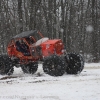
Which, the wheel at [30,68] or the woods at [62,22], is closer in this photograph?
the wheel at [30,68]

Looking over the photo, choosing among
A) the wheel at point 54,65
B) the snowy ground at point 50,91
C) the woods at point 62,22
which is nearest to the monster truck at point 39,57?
the wheel at point 54,65

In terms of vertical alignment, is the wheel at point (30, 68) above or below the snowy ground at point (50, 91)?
below

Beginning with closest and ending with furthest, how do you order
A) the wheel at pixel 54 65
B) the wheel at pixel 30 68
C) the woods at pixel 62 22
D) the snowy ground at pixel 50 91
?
1. the snowy ground at pixel 50 91
2. the wheel at pixel 54 65
3. the wheel at pixel 30 68
4. the woods at pixel 62 22

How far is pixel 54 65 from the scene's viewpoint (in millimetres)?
14898

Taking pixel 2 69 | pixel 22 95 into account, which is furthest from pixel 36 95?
pixel 2 69

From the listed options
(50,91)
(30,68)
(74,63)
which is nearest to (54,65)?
(74,63)

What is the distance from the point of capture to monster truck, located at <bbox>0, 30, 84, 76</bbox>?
48.7ft

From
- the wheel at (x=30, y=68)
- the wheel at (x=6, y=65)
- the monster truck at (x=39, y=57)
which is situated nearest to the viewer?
the monster truck at (x=39, y=57)

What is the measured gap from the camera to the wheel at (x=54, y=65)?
14.6 m

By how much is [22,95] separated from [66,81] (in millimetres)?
3422

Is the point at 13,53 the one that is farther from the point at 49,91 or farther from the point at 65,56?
the point at 49,91

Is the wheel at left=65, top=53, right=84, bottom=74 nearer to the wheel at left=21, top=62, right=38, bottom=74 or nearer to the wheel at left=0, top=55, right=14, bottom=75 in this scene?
the wheel at left=21, top=62, right=38, bottom=74

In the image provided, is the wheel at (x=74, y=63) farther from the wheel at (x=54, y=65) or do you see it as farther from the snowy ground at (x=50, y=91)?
the snowy ground at (x=50, y=91)

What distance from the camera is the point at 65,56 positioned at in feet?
51.8
